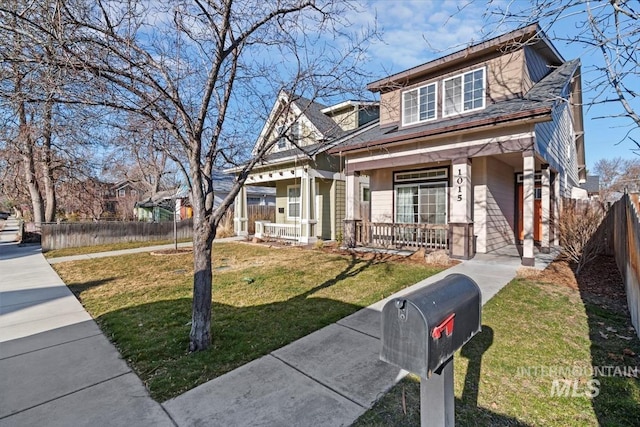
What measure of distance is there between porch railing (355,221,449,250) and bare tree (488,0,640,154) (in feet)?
21.8

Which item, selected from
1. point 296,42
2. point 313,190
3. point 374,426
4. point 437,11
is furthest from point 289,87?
point 313,190

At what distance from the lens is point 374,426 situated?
2154 millimetres

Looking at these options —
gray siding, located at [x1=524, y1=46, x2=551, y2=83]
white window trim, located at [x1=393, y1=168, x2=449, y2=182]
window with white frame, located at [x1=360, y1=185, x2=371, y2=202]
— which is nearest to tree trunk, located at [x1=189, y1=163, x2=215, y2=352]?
white window trim, located at [x1=393, y1=168, x2=449, y2=182]

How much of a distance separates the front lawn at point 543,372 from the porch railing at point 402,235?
471 cm

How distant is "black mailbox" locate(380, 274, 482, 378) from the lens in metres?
1.31

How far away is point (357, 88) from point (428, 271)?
15.5 feet

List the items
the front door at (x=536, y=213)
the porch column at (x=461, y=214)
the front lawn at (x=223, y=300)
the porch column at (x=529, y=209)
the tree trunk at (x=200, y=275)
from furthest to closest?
the front door at (x=536, y=213), the porch column at (x=461, y=214), the porch column at (x=529, y=209), the tree trunk at (x=200, y=275), the front lawn at (x=223, y=300)

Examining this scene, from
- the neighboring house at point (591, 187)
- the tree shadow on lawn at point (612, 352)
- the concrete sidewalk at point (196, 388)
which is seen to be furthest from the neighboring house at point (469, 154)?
the neighboring house at point (591, 187)

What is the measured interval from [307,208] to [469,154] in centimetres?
613

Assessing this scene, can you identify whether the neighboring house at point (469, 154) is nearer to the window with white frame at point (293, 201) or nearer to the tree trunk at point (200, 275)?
the window with white frame at point (293, 201)

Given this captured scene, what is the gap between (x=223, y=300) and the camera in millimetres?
5207

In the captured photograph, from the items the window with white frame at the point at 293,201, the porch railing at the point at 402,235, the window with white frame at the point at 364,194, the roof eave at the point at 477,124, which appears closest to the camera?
the roof eave at the point at 477,124

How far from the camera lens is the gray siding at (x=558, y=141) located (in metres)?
8.30

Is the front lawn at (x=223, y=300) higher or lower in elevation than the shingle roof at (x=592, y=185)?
lower
